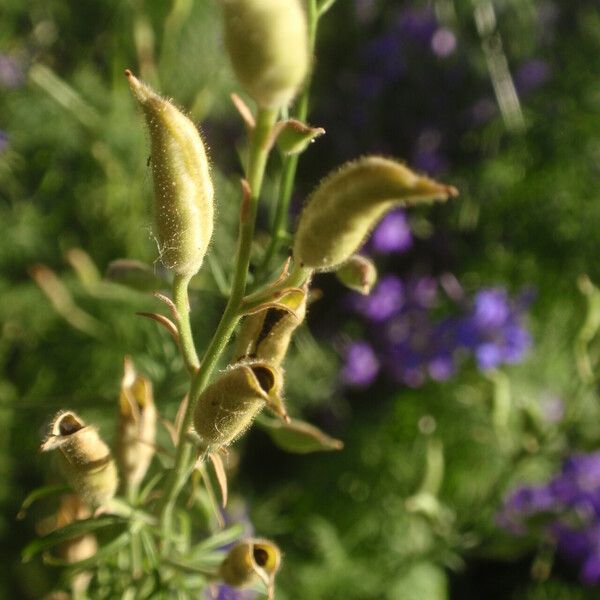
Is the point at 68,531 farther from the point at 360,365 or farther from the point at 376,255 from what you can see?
the point at 376,255

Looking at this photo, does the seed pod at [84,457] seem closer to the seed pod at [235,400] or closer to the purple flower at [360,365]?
the seed pod at [235,400]

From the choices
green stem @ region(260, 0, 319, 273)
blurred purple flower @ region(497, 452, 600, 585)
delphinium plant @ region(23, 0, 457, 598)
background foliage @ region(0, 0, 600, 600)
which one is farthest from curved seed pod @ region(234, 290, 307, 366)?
blurred purple flower @ region(497, 452, 600, 585)

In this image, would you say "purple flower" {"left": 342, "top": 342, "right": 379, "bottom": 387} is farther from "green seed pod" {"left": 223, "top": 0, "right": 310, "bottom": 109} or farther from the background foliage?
"green seed pod" {"left": 223, "top": 0, "right": 310, "bottom": 109}

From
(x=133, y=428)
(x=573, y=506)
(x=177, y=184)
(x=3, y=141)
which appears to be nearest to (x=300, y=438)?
(x=133, y=428)

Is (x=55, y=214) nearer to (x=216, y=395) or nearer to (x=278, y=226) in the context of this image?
(x=278, y=226)

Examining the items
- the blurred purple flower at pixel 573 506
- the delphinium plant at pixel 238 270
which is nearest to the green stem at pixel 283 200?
the delphinium plant at pixel 238 270

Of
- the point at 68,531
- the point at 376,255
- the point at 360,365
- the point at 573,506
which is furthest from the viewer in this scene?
the point at 376,255
